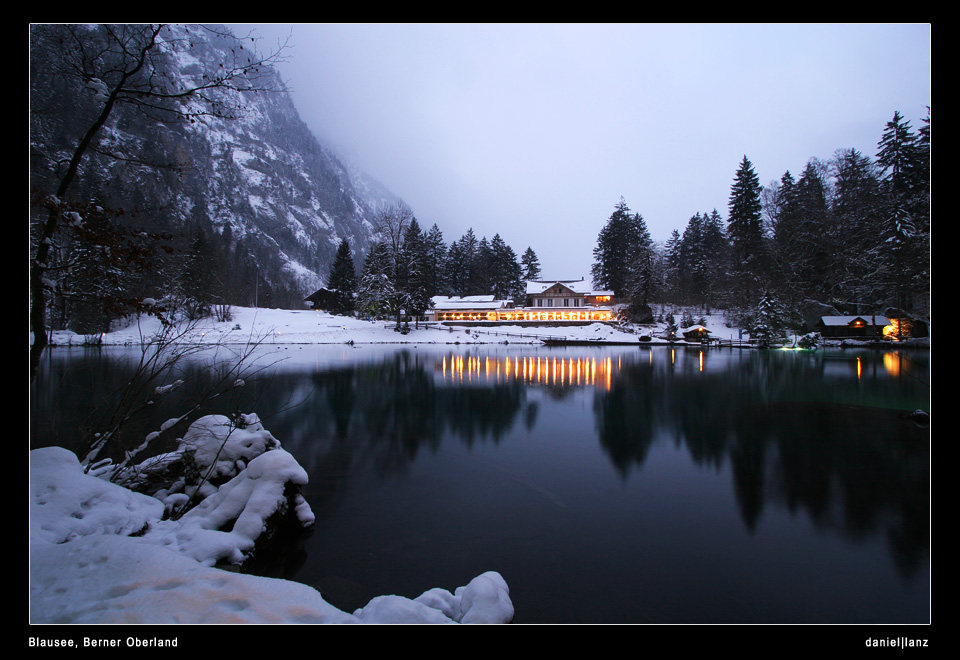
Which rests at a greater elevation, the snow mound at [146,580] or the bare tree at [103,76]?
the bare tree at [103,76]

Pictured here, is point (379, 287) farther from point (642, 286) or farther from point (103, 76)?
point (103, 76)

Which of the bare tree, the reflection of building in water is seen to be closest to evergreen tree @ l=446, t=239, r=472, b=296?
the reflection of building in water

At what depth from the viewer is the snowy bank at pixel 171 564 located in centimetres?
267

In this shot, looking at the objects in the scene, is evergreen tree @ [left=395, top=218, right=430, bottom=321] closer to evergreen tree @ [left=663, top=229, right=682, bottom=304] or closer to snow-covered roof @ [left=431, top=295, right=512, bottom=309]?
snow-covered roof @ [left=431, top=295, right=512, bottom=309]

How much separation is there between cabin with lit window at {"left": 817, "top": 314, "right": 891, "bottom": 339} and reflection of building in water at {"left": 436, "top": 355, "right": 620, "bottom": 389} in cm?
2723

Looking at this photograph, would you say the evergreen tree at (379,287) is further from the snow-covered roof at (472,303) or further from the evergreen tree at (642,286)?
the evergreen tree at (642,286)

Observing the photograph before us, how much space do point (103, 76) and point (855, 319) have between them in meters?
53.8

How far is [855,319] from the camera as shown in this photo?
38750 mm

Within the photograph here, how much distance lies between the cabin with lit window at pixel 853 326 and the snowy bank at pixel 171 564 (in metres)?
50.5

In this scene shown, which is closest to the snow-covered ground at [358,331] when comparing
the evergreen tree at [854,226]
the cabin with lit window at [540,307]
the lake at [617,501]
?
the cabin with lit window at [540,307]
